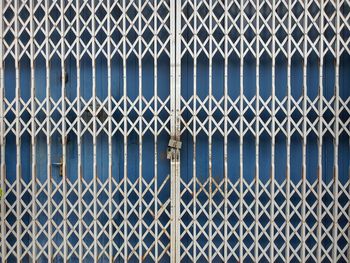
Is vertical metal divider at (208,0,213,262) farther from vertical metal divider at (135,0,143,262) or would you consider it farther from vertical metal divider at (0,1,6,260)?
vertical metal divider at (0,1,6,260)

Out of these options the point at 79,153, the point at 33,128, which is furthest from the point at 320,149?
the point at 33,128

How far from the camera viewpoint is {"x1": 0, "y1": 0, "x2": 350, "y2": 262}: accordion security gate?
11.8ft

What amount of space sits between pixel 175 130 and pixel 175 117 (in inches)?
4.6

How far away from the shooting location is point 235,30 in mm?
3693

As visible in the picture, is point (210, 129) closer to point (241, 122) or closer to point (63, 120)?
point (241, 122)

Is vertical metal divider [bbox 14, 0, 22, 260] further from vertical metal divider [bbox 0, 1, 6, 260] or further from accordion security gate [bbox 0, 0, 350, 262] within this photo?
vertical metal divider [bbox 0, 1, 6, 260]

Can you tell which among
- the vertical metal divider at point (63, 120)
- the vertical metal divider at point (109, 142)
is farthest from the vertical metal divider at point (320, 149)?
the vertical metal divider at point (63, 120)

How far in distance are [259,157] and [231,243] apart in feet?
2.76

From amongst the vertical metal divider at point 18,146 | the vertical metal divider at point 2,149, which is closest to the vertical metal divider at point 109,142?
the vertical metal divider at point 18,146

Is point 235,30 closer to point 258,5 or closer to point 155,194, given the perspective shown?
point 258,5

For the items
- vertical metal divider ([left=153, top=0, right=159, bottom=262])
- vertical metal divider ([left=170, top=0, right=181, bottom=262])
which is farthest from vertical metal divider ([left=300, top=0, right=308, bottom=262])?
vertical metal divider ([left=153, top=0, right=159, bottom=262])

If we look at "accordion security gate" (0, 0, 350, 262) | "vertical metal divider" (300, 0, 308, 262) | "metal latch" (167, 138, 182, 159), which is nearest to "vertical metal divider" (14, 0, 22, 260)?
"accordion security gate" (0, 0, 350, 262)

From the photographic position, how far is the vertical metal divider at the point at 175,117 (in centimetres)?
359

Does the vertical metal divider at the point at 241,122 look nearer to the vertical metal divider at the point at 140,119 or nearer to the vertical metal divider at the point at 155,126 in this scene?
the vertical metal divider at the point at 155,126
